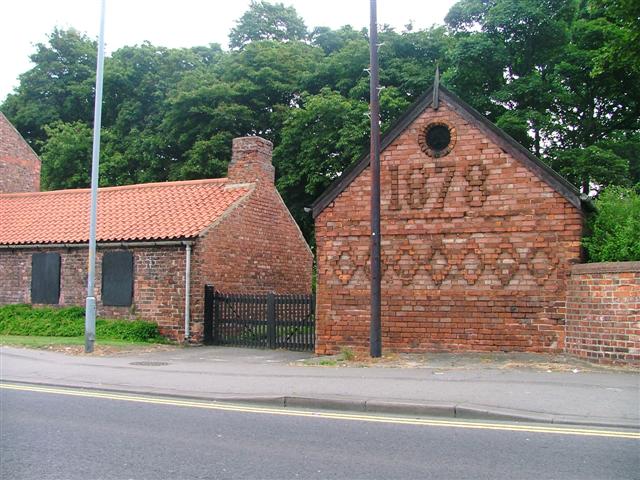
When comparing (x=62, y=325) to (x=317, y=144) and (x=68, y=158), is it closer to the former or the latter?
(x=317, y=144)

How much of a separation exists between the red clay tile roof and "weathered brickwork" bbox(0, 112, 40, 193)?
310 cm

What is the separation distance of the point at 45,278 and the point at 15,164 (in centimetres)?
998

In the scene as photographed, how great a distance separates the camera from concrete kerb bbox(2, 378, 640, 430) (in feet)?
25.3

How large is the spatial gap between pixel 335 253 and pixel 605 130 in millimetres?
17122

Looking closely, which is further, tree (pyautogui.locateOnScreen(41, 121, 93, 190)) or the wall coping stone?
tree (pyautogui.locateOnScreen(41, 121, 93, 190))

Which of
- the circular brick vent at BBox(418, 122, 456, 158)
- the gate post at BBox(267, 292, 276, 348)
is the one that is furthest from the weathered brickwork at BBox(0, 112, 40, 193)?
the circular brick vent at BBox(418, 122, 456, 158)

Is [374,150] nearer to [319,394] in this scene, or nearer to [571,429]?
[319,394]

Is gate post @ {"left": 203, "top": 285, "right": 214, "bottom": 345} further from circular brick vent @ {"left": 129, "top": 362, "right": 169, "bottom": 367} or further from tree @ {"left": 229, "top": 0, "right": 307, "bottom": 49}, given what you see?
tree @ {"left": 229, "top": 0, "right": 307, "bottom": 49}

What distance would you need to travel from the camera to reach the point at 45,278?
68.2 feet

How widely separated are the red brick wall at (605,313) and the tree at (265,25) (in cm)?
3321

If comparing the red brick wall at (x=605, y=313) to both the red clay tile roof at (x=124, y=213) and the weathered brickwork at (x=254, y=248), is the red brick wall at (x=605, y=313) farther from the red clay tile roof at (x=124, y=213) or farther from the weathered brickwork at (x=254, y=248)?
the red clay tile roof at (x=124, y=213)

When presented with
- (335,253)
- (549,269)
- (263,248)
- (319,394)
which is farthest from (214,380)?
(263,248)

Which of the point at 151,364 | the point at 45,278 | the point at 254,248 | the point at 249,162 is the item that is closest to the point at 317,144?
the point at 249,162

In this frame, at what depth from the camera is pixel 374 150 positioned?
13547 mm
